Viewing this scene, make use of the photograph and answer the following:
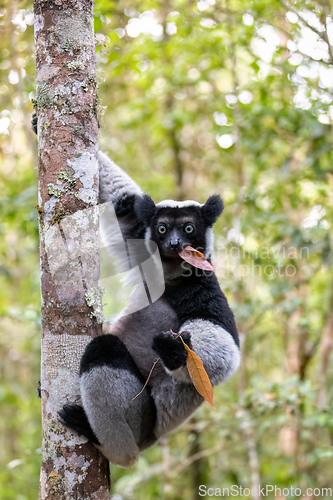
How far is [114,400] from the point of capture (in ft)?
8.03

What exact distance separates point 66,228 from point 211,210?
4.57 feet

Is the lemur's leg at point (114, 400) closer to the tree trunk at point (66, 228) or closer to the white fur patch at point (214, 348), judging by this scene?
the tree trunk at point (66, 228)

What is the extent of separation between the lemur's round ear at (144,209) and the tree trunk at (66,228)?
2.93 feet

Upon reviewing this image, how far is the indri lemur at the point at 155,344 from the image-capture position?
231cm

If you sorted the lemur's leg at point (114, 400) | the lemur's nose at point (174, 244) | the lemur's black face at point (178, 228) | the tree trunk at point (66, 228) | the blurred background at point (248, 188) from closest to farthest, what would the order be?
the tree trunk at point (66, 228)
the lemur's leg at point (114, 400)
the lemur's nose at point (174, 244)
the lemur's black face at point (178, 228)
the blurred background at point (248, 188)

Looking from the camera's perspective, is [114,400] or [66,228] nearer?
[66,228]

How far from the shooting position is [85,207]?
2.17 metres

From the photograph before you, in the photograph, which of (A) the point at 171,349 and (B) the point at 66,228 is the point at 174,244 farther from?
(B) the point at 66,228

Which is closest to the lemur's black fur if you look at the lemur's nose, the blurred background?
the lemur's nose

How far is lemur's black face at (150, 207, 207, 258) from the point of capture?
3.06 metres

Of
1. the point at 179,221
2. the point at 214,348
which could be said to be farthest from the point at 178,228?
the point at 214,348

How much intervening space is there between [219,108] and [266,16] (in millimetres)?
1134

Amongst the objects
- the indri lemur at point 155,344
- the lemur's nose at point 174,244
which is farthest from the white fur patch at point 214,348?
the lemur's nose at point 174,244

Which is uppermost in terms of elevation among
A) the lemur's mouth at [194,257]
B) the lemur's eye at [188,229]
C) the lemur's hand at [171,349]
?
the lemur's eye at [188,229]
